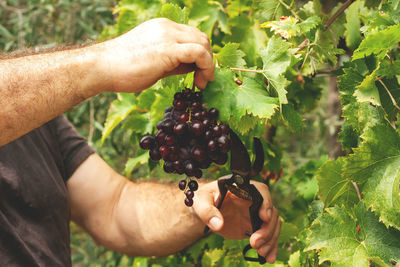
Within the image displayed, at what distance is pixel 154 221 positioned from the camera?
146cm

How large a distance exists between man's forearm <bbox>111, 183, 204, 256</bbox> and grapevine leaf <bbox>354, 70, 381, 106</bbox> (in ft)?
2.41

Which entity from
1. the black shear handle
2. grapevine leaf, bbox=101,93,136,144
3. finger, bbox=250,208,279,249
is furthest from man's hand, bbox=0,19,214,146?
grapevine leaf, bbox=101,93,136,144

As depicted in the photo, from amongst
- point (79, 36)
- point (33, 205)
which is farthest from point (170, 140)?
point (79, 36)

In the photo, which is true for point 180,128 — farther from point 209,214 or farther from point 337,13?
point 337,13

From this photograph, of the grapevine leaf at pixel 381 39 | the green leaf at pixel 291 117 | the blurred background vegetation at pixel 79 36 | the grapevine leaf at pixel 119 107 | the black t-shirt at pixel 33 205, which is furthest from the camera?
the blurred background vegetation at pixel 79 36

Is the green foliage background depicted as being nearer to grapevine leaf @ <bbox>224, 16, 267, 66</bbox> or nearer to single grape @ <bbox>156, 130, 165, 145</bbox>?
grapevine leaf @ <bbox>224, 16, 267, 66</bbox>

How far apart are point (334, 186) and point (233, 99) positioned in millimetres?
355

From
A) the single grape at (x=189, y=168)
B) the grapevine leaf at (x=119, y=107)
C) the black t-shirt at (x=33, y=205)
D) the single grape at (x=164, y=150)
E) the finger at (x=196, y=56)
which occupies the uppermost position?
the finger at (x=196, y=56)

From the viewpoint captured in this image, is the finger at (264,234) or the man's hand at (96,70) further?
the finger at (264,234)

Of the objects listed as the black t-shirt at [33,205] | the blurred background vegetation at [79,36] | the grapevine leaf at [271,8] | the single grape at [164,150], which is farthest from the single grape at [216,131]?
the blurred background vegetation at [79,36]

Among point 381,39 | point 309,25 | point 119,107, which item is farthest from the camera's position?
point 119,107

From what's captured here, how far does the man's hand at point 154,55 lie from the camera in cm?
71

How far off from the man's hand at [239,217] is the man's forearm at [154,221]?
160 millimetres

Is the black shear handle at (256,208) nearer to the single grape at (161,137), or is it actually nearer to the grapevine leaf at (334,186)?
the grapevine leaf at (334,186)
